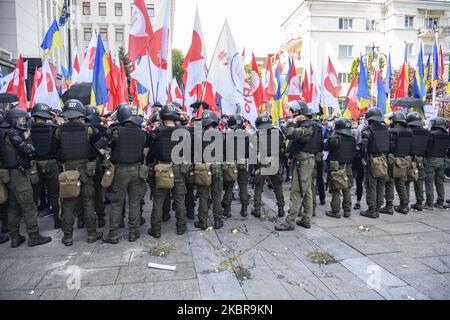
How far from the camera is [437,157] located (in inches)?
294

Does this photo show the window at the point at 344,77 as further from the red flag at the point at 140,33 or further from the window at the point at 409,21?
the red flag at the point at 140,33

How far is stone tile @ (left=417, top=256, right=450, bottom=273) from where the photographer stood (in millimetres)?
4406

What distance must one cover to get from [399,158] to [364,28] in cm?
4317

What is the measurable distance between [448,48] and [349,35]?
41.2 feet

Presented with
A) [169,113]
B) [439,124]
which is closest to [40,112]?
[169,113]

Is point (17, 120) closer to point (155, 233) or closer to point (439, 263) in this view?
point (155, 233)

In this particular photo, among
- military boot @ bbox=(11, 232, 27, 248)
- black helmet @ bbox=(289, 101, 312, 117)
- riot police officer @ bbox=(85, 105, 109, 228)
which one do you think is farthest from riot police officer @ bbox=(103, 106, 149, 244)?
black helmet @ bbox=(289, 101, 312, 117)

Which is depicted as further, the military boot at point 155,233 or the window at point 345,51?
the window at point 345,51

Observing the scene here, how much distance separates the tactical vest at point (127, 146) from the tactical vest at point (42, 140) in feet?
4.84

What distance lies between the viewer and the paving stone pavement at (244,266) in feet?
12.4

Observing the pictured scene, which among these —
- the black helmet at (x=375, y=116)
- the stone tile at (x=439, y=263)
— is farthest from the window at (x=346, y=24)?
the stone tile at (x=439, y=263)

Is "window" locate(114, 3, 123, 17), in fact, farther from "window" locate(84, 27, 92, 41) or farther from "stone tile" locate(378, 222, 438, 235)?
"stone tile" locate(378, 222, 438, 235)

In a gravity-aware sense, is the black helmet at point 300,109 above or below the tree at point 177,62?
below
